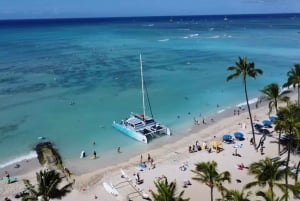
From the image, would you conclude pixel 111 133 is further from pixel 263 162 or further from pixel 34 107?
pixel 263 162

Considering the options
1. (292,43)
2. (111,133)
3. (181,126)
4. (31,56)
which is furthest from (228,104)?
(292,43)

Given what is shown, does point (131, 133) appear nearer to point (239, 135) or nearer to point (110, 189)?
point (239, 135)

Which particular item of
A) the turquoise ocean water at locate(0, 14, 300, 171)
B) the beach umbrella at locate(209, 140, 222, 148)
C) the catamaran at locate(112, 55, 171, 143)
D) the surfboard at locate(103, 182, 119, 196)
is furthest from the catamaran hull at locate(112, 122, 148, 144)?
the surfboard at locate(103, 182, 119, 196)

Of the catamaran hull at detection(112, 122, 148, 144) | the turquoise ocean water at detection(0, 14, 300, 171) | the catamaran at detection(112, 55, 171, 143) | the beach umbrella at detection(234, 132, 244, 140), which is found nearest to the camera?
the beach umbrella at detection(234, 132, 244, 140)

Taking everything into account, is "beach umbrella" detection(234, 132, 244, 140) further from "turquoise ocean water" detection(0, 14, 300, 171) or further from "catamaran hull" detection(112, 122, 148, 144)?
"catamaran hull" detection(112, 122, 148, 144)

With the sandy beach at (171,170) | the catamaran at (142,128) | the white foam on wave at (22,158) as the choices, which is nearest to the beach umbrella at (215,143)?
the sandy beach at (171,170)

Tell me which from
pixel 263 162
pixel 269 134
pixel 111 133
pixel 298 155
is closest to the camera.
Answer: pixel 263 162
